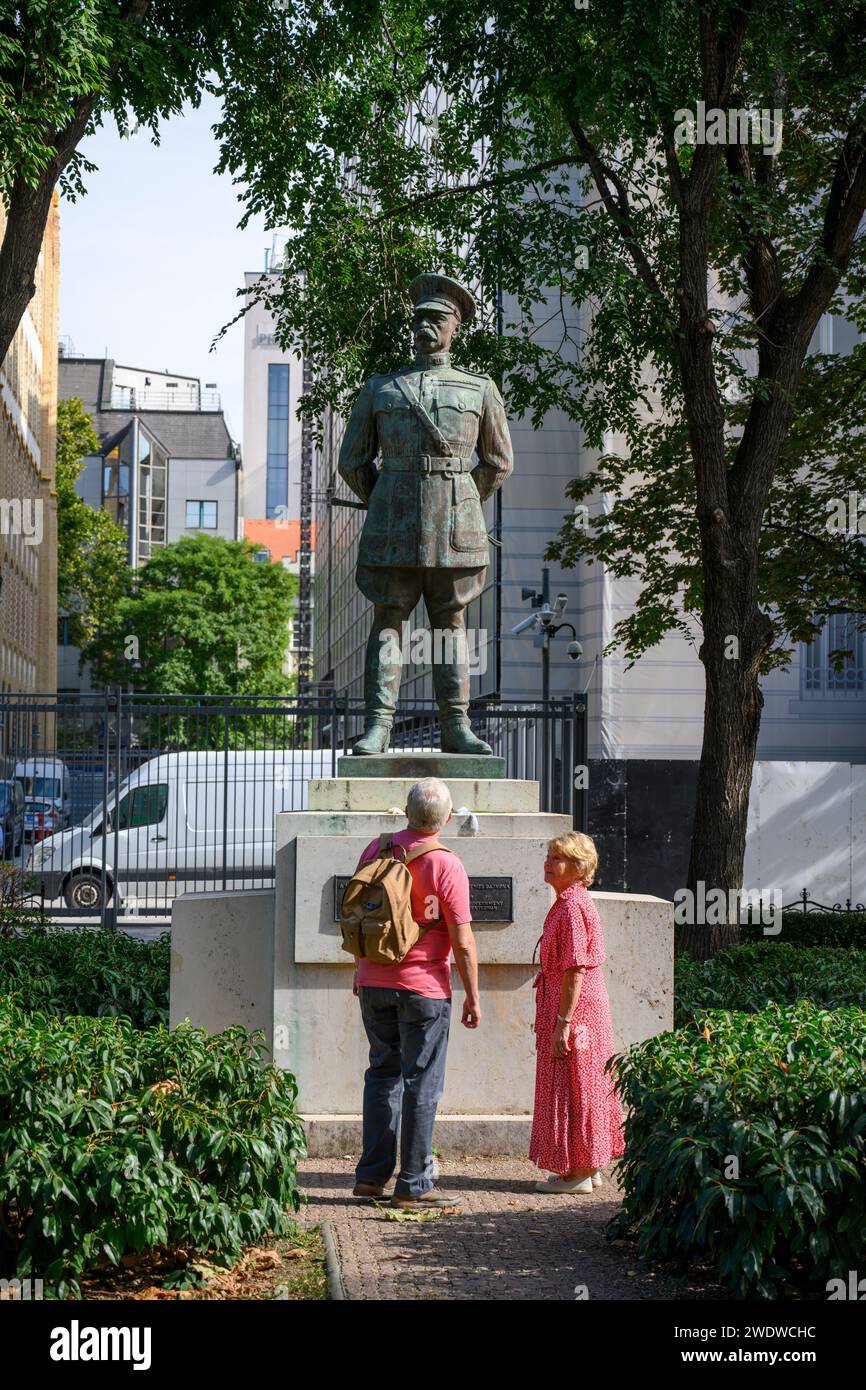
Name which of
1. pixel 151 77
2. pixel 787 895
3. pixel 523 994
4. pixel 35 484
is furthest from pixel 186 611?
pixel 523 994

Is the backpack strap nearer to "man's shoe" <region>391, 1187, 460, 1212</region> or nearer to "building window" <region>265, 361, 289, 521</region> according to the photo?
"man's shoe" <region>391, 1187, 460, 1212</region>

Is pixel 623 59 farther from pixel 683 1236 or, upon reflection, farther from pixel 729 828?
pixel 683 1236

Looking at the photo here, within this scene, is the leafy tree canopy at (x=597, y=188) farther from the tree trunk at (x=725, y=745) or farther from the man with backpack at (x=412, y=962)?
the man with backpack at (x=412, y=962)

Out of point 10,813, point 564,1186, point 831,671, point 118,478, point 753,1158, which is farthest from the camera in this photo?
point 118,478

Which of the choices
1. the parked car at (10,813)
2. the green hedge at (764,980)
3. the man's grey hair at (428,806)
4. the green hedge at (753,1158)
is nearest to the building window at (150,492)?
the parked car at (10,813)

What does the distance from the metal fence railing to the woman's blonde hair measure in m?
10.4

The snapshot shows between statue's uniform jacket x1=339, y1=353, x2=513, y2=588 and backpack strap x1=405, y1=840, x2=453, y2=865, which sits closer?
backpack strap x1=405, y1=840, x2=453, y2=865

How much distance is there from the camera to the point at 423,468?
342 inches

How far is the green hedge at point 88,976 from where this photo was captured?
9.53 meters

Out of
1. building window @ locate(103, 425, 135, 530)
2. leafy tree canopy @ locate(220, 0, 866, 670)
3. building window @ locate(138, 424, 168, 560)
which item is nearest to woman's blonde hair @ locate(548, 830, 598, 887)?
leafy tree canopy @ locate(220, 0, 866, 670)

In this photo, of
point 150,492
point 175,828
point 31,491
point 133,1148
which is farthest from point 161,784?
point 150,492

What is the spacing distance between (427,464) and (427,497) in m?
0.18

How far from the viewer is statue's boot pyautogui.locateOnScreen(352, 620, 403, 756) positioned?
8.74 meters

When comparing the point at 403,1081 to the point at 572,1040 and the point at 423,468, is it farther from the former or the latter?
the point at 423,468
